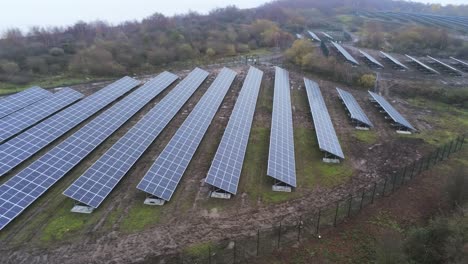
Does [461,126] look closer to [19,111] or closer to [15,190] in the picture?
[15,190]

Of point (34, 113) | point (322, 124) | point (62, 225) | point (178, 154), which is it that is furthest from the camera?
point (322, 124)

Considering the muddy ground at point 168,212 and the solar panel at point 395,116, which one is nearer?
the muddy ground at point 168,212

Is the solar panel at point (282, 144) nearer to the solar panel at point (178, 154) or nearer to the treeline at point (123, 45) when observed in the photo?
the solar panel at point (178, 154)

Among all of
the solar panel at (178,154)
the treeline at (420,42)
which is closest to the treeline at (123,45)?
the treeline at (420,42)

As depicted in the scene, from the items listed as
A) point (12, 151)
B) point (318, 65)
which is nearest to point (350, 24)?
point (318, 65)

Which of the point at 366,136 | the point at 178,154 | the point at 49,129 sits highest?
the point at 49,129

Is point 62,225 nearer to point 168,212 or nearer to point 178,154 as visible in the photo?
point 168,212

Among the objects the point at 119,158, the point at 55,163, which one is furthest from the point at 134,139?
the point at 55,163
